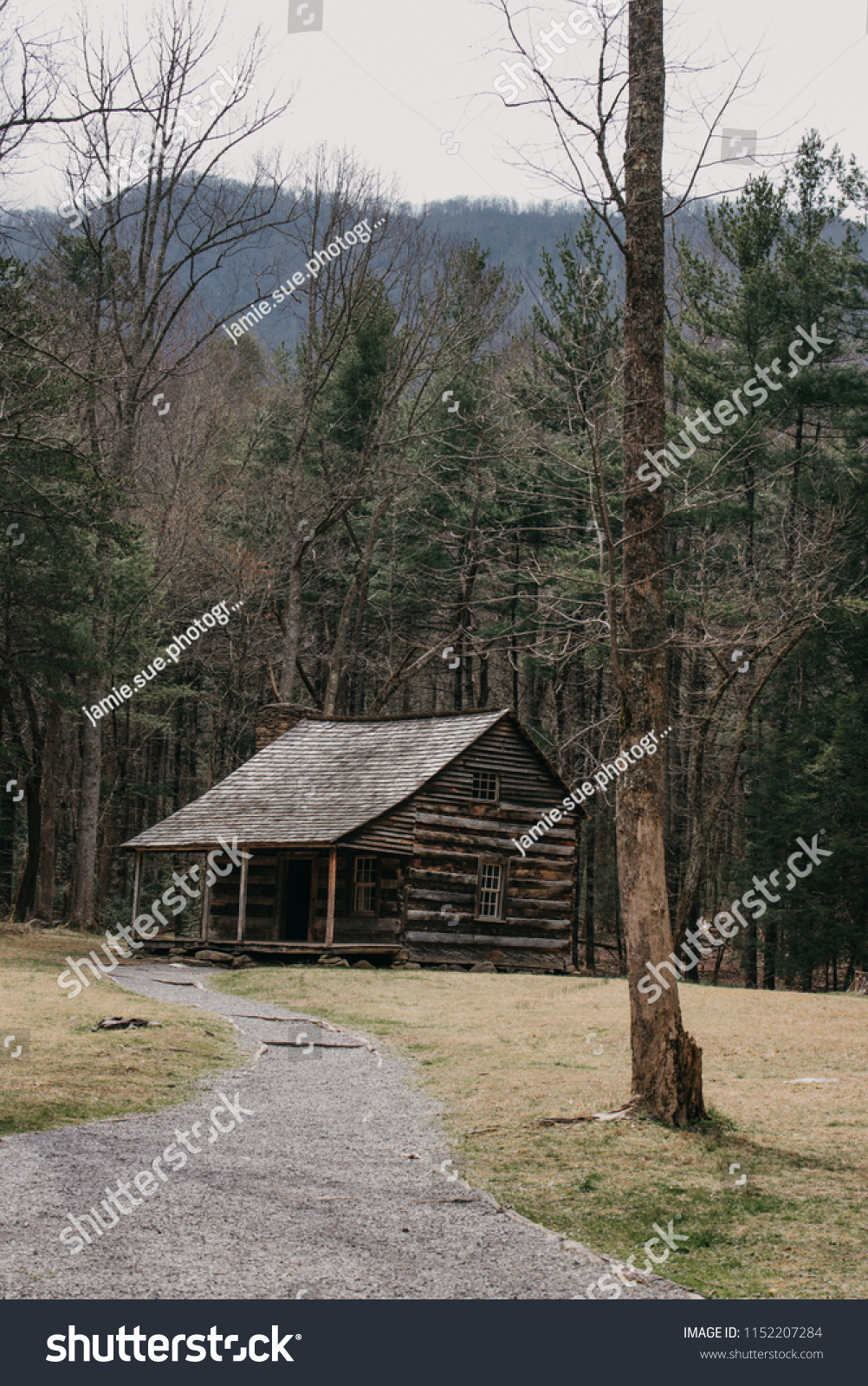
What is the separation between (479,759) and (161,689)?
35.2ft

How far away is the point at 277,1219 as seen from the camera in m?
6.07

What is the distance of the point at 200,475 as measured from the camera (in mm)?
43438

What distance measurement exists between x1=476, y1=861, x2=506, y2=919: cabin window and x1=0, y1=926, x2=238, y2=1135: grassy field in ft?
37.2

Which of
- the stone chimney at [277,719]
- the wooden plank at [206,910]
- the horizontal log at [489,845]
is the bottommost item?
the wooden plank at [206,910]

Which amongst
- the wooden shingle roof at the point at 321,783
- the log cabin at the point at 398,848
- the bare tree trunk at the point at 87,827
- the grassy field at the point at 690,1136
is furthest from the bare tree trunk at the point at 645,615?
the bare tree trunk at the point at 87,827

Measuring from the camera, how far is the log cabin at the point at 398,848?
85.2ft

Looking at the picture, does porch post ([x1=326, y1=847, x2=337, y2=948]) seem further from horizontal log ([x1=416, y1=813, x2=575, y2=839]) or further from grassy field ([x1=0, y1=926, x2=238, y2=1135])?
grassy field ([x1=0, y1=926, x2=238, y2=1135])

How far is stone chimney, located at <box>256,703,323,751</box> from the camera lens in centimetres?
3161

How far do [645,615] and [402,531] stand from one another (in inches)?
1270

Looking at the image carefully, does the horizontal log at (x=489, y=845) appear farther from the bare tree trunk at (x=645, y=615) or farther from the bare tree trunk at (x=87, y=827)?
the bare tree trunk at (x=645, y=615)

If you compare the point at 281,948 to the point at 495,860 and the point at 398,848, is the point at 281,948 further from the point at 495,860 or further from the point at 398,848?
the point at 495,860

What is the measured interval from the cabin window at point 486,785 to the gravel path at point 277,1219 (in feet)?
59.5

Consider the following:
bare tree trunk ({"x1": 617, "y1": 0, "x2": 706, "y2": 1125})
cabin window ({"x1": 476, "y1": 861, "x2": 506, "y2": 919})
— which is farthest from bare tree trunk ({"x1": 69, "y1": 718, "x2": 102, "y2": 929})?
bare tree trunk ({"x1": 617, "y1": 0, "x2": 706, "y2": 1125})

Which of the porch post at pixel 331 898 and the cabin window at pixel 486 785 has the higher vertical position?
the cabin window at pixel 486 785
